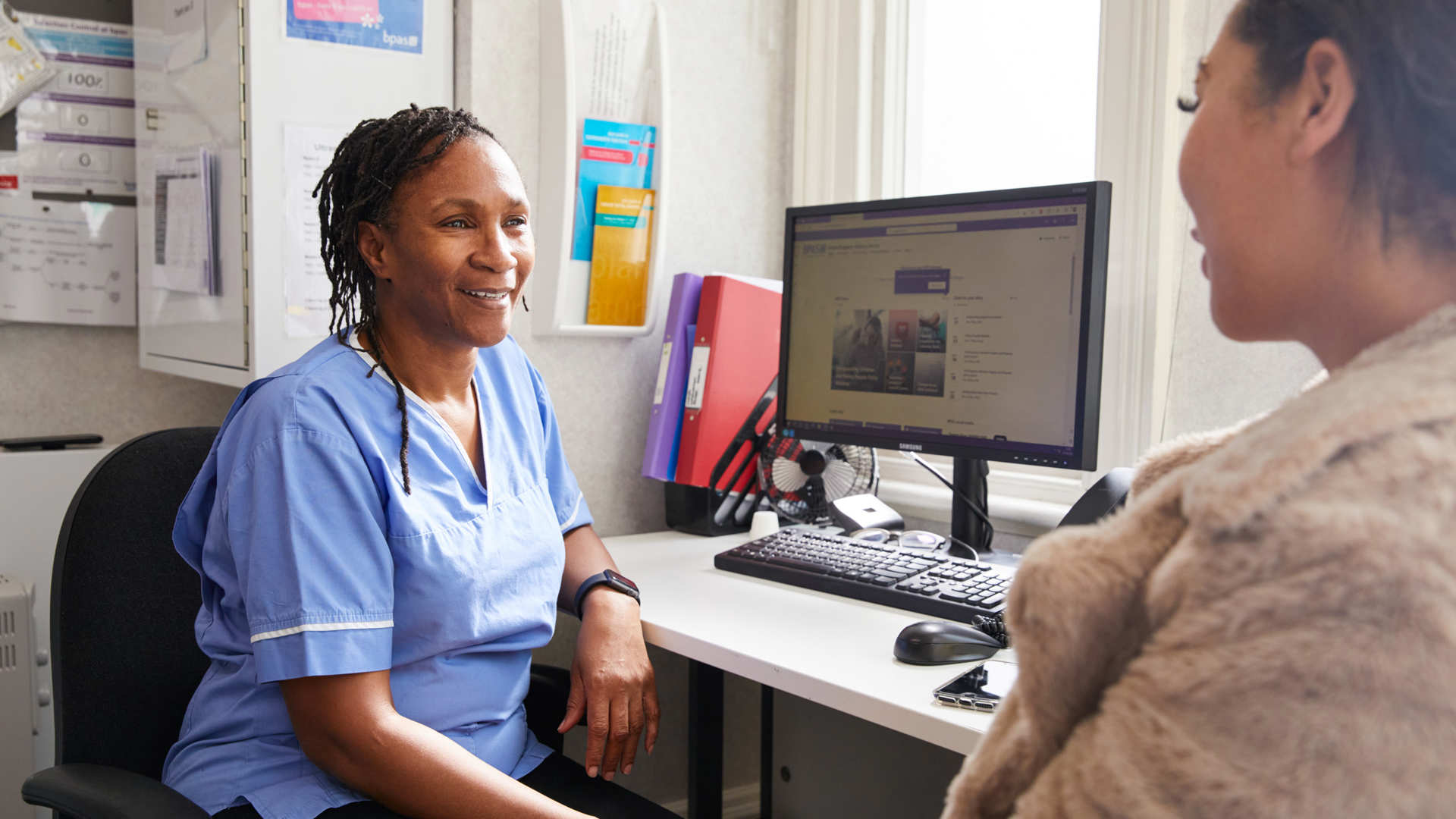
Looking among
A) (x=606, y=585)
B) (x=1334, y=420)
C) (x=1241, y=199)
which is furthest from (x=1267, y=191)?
(x=606, y=585)

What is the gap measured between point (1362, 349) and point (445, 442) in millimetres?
902

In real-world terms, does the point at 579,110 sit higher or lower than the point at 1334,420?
higher

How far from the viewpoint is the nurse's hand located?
1265 millimetres

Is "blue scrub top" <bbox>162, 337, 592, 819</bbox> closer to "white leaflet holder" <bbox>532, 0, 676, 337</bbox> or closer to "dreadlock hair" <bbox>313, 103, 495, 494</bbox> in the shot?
"dreadlock hair" <bbox>313, 103, 495, 494</bbox>

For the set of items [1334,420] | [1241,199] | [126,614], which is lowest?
[126,614]

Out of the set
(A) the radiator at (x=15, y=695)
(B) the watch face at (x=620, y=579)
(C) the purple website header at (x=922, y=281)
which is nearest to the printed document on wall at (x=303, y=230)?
(A) the radiator at (x=15, y=695)

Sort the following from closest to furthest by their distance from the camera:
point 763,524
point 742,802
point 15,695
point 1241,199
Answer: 1. point 1241,199
2. point 15,695
3. point 763,524
4. point 742,802

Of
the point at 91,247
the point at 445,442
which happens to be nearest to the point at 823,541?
the point at 445,442

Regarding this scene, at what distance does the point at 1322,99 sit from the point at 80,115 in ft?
6.68

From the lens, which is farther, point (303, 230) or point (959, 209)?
point (303, 230)

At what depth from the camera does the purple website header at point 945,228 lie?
140 centimetres

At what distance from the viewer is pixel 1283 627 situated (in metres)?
0.43

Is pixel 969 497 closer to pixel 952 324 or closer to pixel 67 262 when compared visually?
pixel 952 324

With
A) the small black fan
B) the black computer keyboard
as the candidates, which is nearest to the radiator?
the black computer keyboard
